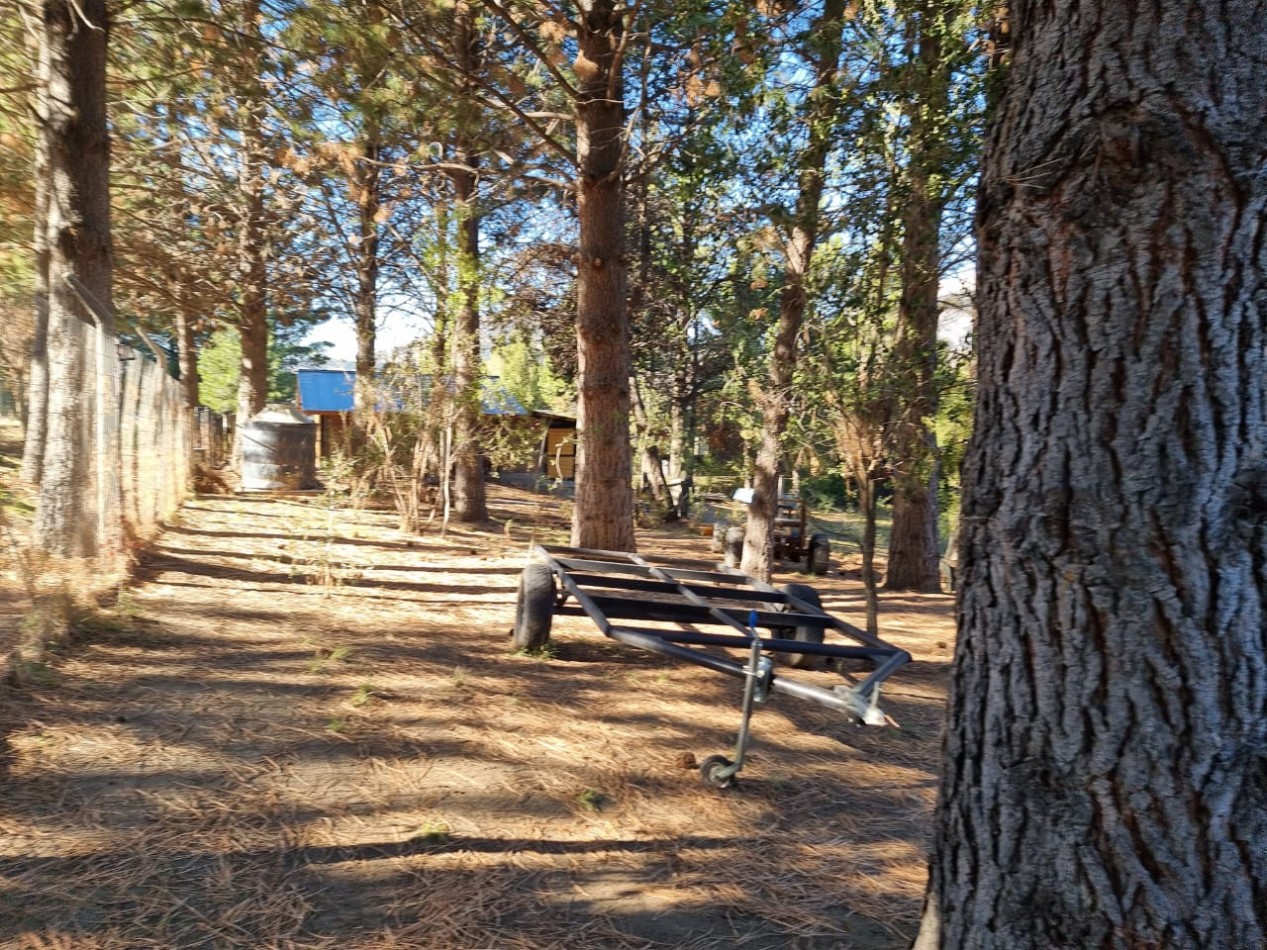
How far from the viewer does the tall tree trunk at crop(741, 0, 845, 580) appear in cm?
708

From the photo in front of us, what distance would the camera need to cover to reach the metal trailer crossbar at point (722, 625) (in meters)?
3.23

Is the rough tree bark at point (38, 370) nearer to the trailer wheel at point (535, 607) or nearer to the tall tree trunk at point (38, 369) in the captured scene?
the tall tree trunk at point (38, 369)

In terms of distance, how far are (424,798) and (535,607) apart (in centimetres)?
224

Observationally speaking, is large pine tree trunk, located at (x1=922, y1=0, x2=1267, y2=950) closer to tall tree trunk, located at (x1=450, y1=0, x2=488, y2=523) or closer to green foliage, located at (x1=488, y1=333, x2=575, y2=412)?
tall tree trunk, located at (x1=450, y1=0, x2=488, y2=523)

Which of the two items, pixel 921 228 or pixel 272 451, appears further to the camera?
pixel 272 451

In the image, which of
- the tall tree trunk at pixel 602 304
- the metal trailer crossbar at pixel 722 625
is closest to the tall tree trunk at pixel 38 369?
the tall tree trunk at pixel 602 304

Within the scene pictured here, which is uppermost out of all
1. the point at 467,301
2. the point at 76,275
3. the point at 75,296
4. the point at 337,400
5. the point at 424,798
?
the point at 337,400

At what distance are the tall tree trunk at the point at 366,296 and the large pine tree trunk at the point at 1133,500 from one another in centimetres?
1073

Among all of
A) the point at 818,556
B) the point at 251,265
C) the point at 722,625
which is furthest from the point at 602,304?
the point at 251,265

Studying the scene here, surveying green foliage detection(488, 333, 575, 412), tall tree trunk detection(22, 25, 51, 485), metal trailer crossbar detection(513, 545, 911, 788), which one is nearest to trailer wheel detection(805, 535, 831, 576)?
green foliage detection(488, 333, 575, 412)

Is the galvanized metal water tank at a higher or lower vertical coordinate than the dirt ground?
higher

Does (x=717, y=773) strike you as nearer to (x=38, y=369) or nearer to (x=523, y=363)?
(x=38, y=369)

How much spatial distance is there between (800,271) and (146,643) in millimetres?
5830

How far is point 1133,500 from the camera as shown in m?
1.84
